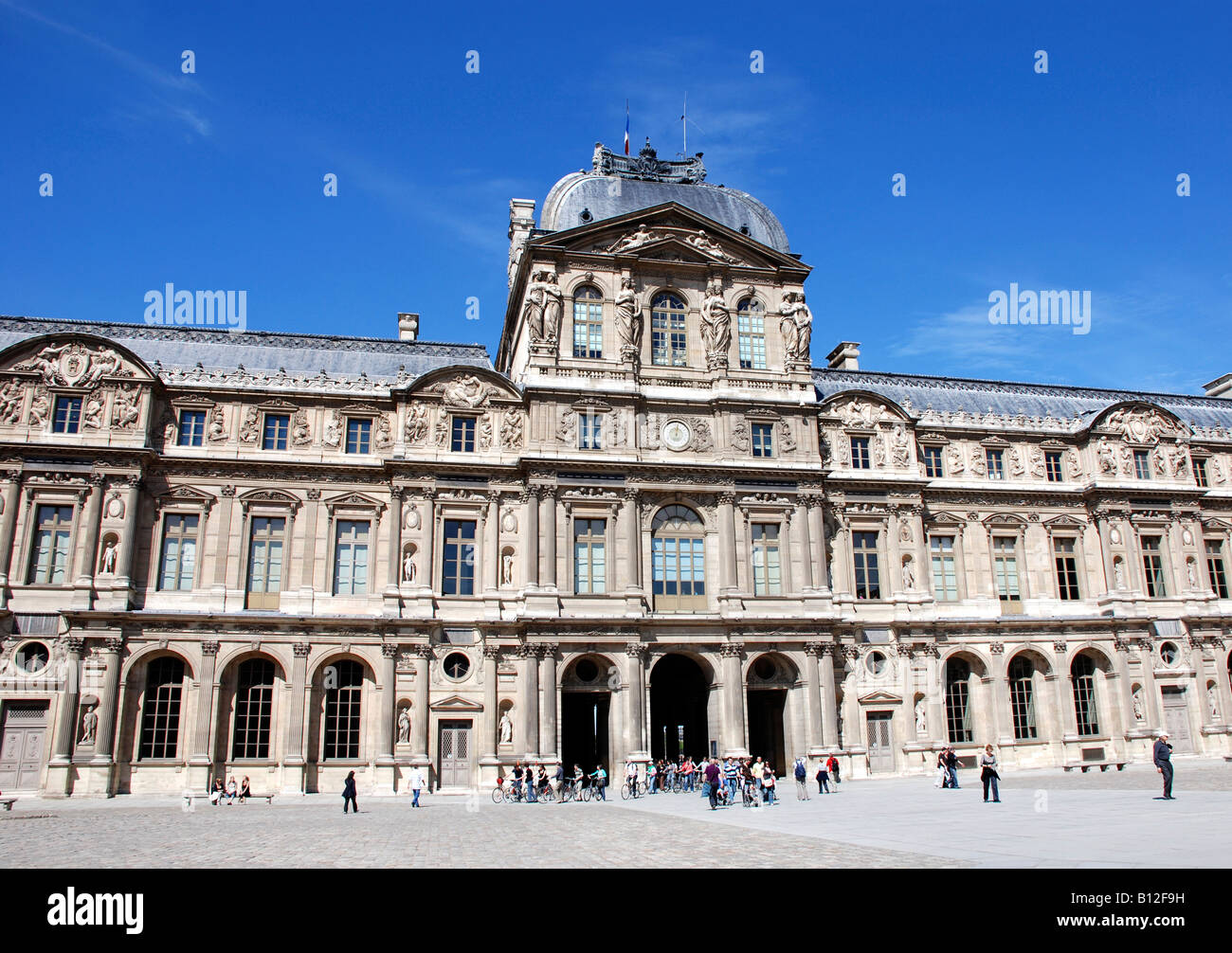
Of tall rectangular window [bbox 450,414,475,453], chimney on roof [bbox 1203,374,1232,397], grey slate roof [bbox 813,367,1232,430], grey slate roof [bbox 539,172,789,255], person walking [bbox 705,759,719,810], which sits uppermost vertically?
grey slate roof [bbox 539,172,789,255]

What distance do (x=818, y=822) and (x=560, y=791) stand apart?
42.8 feet

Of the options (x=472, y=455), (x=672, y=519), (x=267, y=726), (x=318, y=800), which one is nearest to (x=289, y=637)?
(x=267, y=726)

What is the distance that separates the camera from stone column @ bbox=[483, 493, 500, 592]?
38.7m

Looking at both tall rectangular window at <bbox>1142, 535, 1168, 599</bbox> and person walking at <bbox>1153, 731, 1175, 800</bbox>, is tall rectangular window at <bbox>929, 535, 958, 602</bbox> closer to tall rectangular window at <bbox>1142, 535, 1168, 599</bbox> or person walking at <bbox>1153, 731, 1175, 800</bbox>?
tall rectangular window at <bbox>1142, 535, 1168, 599</bbox>

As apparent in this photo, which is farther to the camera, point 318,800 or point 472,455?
point 472,455

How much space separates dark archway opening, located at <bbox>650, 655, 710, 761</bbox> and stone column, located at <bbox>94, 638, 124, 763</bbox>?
21.1 meters

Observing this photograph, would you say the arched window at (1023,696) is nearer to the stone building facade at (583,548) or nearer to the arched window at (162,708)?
the stone building facade at (583,548)

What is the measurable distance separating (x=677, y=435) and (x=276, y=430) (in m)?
16.8

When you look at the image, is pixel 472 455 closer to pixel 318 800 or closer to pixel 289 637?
pixel 289 637

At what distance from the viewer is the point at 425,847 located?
1823cm

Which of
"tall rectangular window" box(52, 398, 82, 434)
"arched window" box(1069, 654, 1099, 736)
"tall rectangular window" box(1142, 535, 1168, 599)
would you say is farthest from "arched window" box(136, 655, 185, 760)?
"tall rectangular window" box(1142, 535, 1168, 599)

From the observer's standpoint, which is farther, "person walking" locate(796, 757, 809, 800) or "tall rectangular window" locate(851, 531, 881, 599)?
"tall rectangular window" locate(851, 531, 881, 599)

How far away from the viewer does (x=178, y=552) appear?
37.6 m

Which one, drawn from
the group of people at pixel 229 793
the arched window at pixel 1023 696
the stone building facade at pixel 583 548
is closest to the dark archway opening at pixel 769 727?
the stone building facade at pixel 583 548
